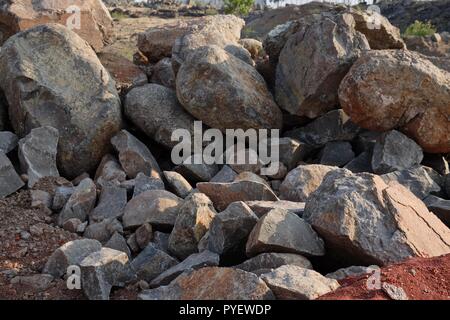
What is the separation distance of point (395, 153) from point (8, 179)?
163 inches

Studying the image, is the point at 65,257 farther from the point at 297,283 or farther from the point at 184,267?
the point at 297,283

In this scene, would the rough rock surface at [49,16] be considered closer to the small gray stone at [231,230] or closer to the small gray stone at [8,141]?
the small gray stone at [8,141]

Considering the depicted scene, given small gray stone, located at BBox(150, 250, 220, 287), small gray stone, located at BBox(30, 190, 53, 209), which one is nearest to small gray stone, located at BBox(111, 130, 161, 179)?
small gray stone, located at BBox(30, 190, 53, 209)

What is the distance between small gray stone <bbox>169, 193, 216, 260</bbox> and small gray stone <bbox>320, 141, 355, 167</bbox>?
2364mm

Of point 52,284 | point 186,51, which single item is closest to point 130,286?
point 52,284

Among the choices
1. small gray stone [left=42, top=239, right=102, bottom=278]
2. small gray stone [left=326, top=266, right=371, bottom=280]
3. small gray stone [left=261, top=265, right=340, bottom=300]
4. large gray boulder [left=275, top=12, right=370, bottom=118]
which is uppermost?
large gray boulder [left=275, top=12, right=370, bottom=118]

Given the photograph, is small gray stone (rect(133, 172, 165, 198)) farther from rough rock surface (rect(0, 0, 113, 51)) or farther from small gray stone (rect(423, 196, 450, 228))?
rough rock surface (rect(0, 0, 113, 51))

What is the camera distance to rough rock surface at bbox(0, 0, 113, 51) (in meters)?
8.34

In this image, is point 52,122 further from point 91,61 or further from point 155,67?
point 155,67

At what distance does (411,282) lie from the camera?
338cm

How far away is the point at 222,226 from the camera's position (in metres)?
4.23

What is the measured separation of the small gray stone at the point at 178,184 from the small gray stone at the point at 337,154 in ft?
5.68

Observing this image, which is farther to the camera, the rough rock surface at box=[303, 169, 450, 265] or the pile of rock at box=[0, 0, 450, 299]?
the pile of rock at box=[0, 0, 450, 299]

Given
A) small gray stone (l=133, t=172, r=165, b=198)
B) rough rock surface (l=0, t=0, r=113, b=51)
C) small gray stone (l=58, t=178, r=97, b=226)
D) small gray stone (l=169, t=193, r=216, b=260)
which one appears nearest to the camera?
small gray stone (l=169, t=193, r=216, b=260)
